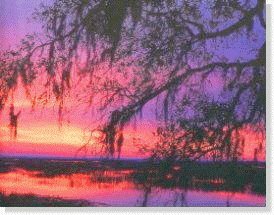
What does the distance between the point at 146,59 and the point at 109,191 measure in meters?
0.65

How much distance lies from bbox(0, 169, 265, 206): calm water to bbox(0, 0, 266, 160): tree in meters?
0.16

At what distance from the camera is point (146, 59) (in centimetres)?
266

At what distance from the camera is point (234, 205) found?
8.60 ft

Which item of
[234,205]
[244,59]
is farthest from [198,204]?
[244,59]

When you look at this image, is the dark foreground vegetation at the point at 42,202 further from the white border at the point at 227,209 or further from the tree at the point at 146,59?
the tree at the point at 146,59

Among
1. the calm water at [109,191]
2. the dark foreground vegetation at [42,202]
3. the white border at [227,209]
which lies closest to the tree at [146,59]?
the white border at [227,209]

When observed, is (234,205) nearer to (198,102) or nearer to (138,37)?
(198,102)

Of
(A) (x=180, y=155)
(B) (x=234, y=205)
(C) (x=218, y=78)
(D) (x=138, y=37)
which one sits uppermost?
(D) (x=138, y=37)

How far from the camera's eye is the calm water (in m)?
2.61

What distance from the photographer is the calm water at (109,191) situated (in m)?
2.61

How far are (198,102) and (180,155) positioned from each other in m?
0.27

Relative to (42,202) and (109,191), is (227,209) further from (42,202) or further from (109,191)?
(42,202)

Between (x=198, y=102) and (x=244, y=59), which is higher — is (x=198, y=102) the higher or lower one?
the lower one

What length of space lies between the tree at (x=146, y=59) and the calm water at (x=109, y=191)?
0.52ft
